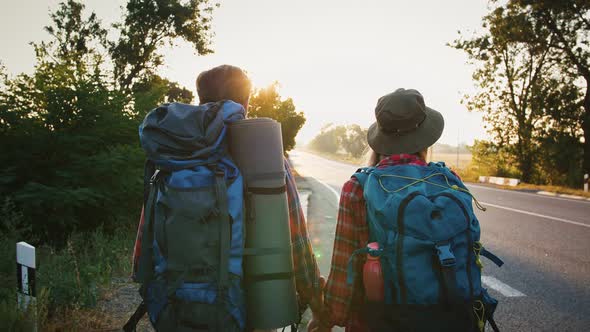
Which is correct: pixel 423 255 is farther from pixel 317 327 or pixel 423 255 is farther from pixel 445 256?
pixel 317 327

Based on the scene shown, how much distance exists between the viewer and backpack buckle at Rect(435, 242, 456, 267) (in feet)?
4.84

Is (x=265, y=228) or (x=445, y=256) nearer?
(x=445, y=256)

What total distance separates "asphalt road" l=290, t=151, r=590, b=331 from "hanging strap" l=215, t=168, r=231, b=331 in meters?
3.11

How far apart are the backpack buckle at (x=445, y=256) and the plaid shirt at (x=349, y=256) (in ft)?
1.06

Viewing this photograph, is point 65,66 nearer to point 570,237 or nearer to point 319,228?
point 319,228

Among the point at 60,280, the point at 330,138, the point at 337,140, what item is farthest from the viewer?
the point at 330,138

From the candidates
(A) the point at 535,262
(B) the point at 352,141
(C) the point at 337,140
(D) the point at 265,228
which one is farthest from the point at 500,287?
(C) the point at 337,140

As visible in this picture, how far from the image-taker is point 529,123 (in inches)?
924

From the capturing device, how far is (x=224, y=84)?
1991 mm


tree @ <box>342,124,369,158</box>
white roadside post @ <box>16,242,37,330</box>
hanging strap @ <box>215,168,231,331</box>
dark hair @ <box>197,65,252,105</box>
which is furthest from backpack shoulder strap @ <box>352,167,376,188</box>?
tree @ <box>342,124,369,158</box>

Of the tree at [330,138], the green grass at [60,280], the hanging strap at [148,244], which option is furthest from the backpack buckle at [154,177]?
the tree at [330,138]

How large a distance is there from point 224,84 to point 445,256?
1201 millimetres

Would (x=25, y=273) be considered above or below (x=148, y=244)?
below

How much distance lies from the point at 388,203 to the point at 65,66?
21.3ft
